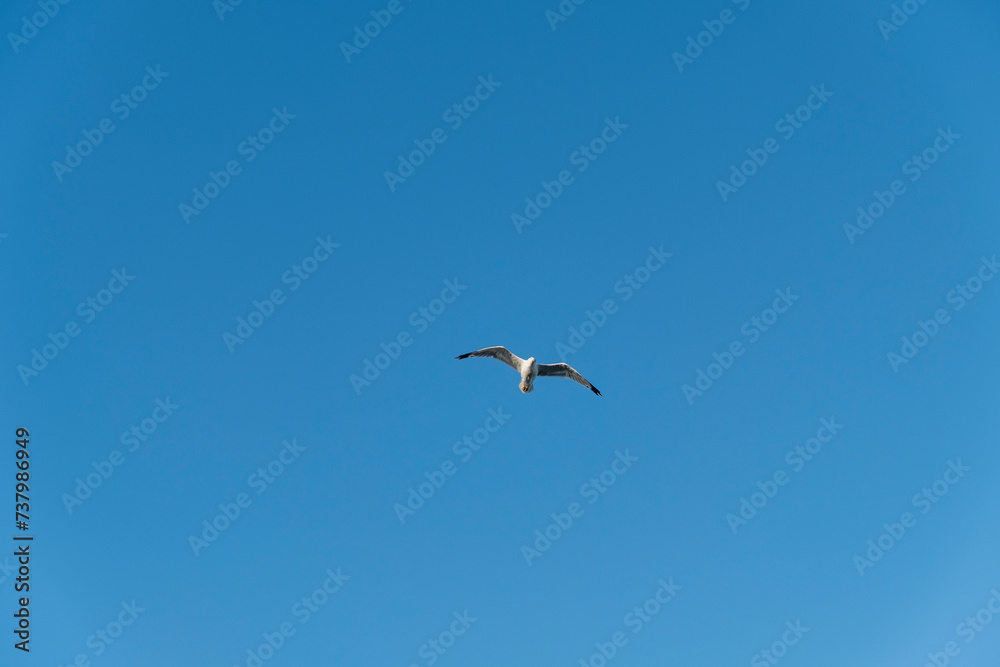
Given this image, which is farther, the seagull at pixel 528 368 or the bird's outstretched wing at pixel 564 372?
the bird's outstretched wing at pixel 564 372

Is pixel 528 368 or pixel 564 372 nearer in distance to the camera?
pixel 528 368

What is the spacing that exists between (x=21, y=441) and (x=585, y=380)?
1316 inches

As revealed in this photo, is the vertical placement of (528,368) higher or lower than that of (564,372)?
lower

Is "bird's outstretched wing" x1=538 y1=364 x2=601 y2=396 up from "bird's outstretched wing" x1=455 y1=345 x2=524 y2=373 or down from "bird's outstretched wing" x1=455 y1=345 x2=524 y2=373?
up

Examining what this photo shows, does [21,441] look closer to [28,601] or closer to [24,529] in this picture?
[24,529]

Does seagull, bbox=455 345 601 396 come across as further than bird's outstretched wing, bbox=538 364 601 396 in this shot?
No

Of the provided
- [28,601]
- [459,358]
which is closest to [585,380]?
[459,358]

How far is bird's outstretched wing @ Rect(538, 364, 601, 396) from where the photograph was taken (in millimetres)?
29766

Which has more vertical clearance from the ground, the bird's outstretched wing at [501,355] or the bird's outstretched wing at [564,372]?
the bird's outstretched wing at [564,372]

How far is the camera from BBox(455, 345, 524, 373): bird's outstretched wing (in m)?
28.7

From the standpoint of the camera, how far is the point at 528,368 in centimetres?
2797

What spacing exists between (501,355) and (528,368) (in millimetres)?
1959

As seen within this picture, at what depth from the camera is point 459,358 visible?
1123 inches

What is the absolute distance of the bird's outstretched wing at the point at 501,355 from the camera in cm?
2870
